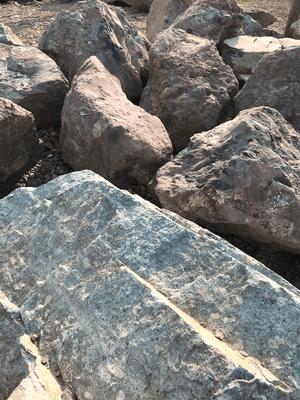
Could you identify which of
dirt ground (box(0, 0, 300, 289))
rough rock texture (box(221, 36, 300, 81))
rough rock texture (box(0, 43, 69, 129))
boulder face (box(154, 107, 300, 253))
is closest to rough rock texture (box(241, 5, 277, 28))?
rough rock texture (box(221, 36, 300, 81))

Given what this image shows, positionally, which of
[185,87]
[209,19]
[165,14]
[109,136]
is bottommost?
[109,136]

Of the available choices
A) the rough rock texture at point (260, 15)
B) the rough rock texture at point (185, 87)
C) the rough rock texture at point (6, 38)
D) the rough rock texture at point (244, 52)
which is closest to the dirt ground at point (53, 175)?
the rough rock texture at point (185, 87)

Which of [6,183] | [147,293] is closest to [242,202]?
[147,293]

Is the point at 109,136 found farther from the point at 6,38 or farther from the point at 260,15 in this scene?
the point at 260,15

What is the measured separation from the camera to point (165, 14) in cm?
618

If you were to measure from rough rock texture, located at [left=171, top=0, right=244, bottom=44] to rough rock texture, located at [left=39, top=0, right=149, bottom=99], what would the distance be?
0.94 metres

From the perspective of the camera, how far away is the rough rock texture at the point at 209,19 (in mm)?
4402

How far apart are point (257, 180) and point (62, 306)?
1427 mm

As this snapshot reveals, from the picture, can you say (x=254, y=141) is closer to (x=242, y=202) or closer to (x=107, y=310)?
(x=242, y=202)

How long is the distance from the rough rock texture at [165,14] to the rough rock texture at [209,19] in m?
1.65

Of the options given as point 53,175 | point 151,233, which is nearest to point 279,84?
point 53,175

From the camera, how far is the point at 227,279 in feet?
5.04

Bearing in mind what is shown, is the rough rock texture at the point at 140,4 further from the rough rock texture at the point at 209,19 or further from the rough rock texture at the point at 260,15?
the rough rock texture at the point at 209,19

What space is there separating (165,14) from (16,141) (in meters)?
4.43
